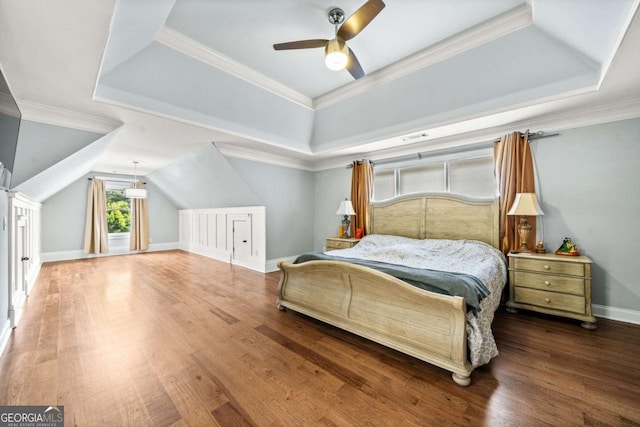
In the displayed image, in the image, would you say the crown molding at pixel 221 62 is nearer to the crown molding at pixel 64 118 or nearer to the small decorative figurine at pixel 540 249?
the crown molding at pixel 64 118

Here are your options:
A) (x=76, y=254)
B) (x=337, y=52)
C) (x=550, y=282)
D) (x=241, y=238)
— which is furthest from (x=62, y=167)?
(x=550, y=282)

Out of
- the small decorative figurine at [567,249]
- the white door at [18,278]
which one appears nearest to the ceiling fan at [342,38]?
the small decorative figurine at [567,249]

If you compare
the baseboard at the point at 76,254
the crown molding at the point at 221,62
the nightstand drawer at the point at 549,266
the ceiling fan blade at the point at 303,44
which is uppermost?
the crown molding at the point at 221,62

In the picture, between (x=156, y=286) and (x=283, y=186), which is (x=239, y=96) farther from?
(x=156, y=286)

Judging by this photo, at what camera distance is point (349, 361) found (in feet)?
6.31

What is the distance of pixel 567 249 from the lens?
2750 mm

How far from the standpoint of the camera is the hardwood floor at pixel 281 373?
55.7 inches

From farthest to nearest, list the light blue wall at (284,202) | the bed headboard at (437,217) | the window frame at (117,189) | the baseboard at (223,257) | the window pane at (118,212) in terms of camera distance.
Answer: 1. the window pane at (118,212)
2. the window frame at (117,189)
3. the baseboard at (223,257)
4. the light blue wall at (284,202)
5. the bed headboard at (437,217)

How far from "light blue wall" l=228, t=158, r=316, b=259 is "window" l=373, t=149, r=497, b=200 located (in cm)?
162

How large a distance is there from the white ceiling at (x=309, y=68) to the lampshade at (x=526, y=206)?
2.96 ft

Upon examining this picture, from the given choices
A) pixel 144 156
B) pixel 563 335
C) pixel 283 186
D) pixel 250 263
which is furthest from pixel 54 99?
pixel 563 335

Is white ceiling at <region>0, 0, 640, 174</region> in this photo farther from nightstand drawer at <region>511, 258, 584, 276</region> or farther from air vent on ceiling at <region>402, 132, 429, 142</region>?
nightstand drawer at <region>511, 258, 584, 276</region>

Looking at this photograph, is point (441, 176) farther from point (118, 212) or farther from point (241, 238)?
point (118, 212)

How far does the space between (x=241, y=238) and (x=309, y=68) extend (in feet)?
11.9
